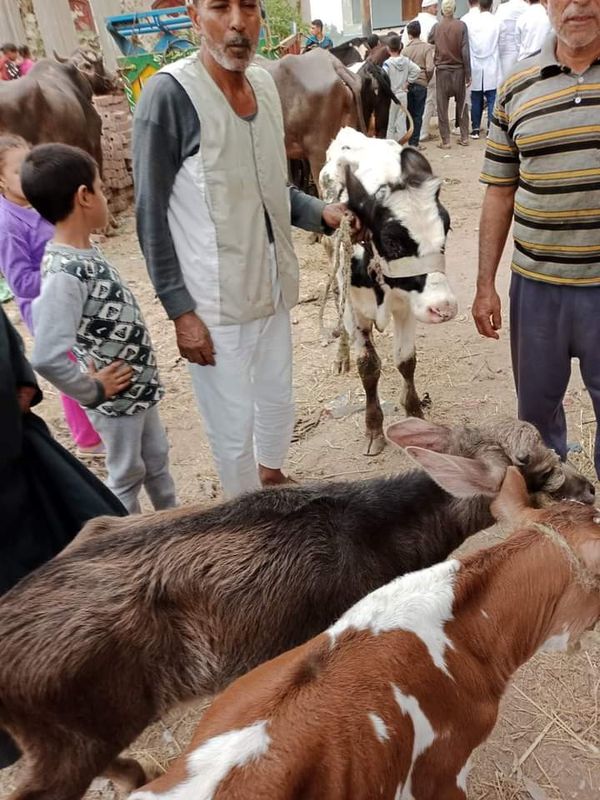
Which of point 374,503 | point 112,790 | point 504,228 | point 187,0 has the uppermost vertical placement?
point 187,0

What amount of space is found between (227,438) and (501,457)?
136 cm

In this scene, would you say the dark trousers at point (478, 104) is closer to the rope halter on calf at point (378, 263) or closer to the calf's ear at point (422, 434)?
the rope halter on calf at point (378, 263)

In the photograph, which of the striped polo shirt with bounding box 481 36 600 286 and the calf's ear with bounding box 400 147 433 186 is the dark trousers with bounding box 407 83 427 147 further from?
the striped polo shirt with bounding box 481 36 600 286

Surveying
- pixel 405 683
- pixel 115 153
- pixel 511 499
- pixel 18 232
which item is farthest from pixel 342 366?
pixel 115 153

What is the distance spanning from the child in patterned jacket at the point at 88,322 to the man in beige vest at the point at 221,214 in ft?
0.73

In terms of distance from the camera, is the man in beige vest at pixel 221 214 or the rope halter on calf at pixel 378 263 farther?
the rope halter on calf at pixel 378 263

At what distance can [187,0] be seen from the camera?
8.75ft

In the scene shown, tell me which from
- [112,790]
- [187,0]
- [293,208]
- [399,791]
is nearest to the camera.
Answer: [399,791]

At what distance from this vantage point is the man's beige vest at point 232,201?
2551 mm

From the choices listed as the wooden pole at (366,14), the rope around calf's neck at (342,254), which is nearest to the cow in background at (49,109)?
the rope around calf's neck at (342,254)

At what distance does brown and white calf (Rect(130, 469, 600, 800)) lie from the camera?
1.36 m

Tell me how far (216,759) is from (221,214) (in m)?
2.02

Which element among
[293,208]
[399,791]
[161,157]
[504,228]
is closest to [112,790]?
[399,791]

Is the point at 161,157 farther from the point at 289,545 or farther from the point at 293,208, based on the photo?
the point at 289,545
